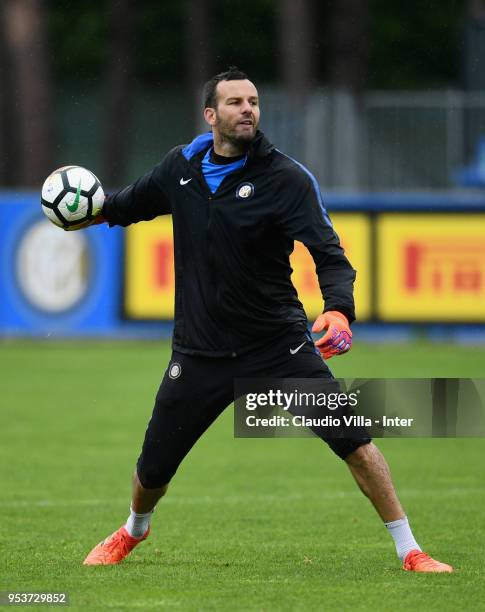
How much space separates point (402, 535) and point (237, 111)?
2.26 metres

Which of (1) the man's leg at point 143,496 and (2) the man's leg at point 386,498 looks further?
(1) the man's leg at point 143,496

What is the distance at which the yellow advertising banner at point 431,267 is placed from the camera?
70.0 feet

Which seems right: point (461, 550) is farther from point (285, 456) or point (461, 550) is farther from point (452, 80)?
point (452, 80)

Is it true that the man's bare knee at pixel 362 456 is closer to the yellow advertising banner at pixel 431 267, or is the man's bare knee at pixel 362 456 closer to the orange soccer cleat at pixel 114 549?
the orange soccer cleat at pixel 114 549

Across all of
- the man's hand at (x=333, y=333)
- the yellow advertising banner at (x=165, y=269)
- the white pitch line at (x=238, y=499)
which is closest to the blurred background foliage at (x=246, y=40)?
the yellow advertising banner at (x=165, y=269)

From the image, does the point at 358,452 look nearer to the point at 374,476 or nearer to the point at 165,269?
the point at 374,476

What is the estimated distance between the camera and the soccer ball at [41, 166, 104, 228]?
8.27m

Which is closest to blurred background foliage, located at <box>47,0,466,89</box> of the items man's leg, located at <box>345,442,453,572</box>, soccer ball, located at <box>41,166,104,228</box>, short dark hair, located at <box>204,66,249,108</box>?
soccer ball, located at <box>41,166,104,228</box>

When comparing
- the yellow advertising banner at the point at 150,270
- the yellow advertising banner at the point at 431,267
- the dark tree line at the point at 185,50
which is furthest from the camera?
the dark tree line at the point at 185,50

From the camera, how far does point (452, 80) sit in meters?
51.2

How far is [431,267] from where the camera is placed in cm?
2144

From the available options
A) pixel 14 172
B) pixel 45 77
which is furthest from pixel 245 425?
pixel 14 172

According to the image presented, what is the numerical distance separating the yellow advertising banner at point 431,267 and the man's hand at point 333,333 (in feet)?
46.1

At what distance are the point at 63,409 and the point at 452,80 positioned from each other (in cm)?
3690
